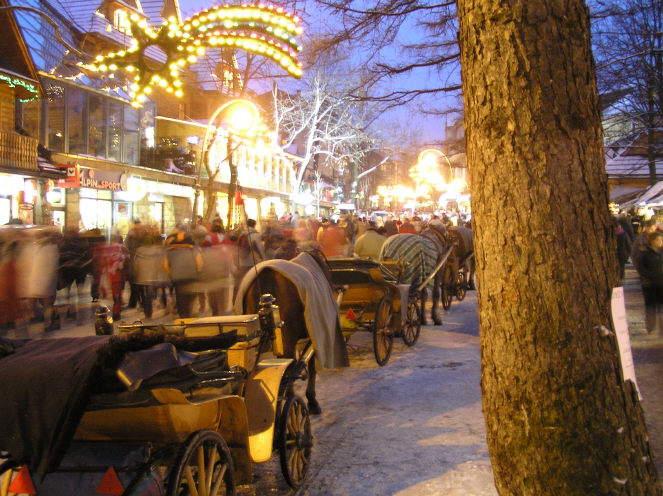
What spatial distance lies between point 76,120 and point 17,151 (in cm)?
497

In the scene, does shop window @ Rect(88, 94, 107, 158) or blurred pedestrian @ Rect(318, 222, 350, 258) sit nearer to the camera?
blurred pedestrian @ Rect(318, 222, 350, 258)

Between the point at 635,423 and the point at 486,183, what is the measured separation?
3.33 ft

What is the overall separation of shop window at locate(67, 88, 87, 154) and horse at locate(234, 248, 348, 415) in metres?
19.1

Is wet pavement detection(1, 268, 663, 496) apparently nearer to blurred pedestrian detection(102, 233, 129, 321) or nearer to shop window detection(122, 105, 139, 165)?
blurred pedestrian detection(102, 233, 129, 321)

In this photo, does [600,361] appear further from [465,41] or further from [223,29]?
[223,29]

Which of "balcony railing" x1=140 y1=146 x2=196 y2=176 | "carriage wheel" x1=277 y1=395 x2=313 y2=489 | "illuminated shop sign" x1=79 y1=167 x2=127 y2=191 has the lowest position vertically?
"carriage wheel" x1=277 y1=395 x2=313 y2=489

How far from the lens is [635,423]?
2295 millimetres

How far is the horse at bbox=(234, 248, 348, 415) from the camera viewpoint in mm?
5656

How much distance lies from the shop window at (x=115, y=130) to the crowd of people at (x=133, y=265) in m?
12.0

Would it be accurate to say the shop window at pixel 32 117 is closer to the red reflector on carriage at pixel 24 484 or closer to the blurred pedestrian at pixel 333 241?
the blurred pedestrian at pixel 333 241

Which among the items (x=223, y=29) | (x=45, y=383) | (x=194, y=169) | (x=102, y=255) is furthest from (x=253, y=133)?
(x=45, y=383)

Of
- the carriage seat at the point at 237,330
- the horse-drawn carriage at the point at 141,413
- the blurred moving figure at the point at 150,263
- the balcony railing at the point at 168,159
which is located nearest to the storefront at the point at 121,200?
the balcony railing at the point at 168,159

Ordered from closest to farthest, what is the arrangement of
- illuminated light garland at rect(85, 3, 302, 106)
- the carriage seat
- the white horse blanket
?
the carriage seat → the white horse blanket → illuminated light garland at rect(85, 3, 302, 106)

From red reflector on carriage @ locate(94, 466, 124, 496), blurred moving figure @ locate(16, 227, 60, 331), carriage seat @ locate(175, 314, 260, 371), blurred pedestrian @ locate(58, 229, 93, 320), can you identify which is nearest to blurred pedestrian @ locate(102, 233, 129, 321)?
blurred pedestrian @ locate(58, 229, 93, 320)
